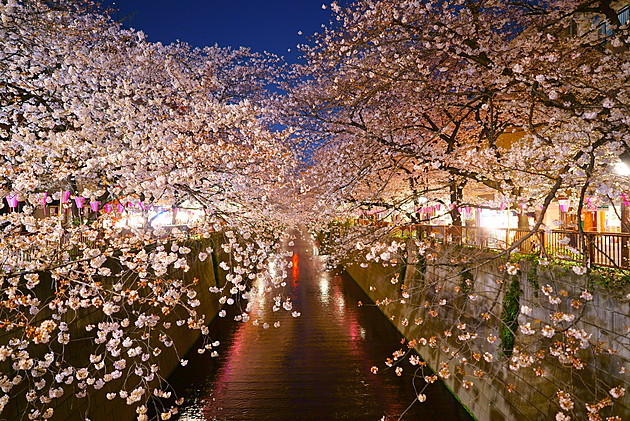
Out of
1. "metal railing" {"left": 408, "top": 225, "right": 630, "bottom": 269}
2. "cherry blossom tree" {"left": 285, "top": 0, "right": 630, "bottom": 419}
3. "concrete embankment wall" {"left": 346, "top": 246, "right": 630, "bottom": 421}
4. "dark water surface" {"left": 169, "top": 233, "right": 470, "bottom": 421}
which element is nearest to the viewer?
"cherry blossom tree" {"left": 285, "top": 0, "right": 630, "bottom": 419}

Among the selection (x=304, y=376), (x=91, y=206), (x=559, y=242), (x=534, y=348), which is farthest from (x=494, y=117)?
(x=91, y=206)

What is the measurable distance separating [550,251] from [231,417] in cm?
843

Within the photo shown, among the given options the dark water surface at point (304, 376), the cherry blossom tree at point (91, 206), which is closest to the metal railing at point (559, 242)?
the dark water surface at point (304, 376)

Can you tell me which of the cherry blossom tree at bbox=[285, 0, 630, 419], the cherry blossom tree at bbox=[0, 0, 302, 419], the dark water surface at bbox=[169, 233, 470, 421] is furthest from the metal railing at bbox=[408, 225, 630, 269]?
the cherry blossom tree at bbox=[0, 0, 302, 419]

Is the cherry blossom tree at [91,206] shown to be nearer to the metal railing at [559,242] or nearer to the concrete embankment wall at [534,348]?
the concrete embankment wall at [534,348]

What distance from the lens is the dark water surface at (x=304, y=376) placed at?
9.86 meters

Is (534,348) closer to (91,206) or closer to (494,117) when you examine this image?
(494,117)

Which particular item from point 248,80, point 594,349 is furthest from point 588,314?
point 248,80

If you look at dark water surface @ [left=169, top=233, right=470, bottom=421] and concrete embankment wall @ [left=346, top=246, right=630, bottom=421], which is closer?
concrete embankment wall @ [left=346, top=246, right=630, bottom=421]

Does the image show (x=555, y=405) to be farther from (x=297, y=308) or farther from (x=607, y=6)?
(x=297, y=308)

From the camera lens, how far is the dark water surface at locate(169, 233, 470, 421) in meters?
9.86

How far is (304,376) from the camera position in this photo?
11750mm

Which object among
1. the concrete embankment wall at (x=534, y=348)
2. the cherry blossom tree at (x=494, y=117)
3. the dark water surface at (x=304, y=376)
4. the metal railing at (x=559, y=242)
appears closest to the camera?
A: the cherry blossom tree at (x=494, y=117)

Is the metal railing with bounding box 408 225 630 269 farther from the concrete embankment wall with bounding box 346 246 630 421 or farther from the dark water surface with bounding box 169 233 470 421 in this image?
the dark water surface with bounding box 169 233 470 421
